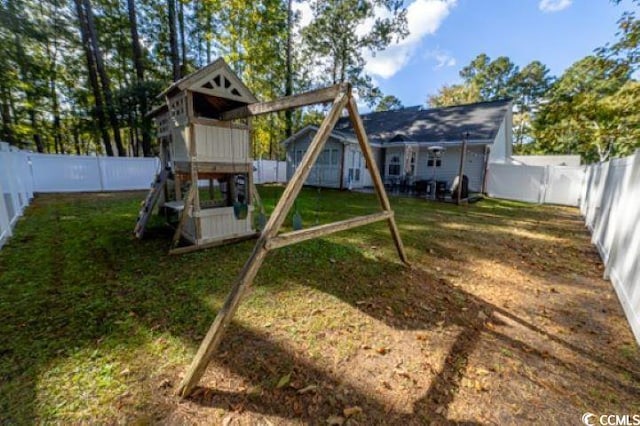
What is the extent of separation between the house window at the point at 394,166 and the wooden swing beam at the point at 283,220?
40.9ft

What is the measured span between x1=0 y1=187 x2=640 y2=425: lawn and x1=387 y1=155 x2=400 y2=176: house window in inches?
441

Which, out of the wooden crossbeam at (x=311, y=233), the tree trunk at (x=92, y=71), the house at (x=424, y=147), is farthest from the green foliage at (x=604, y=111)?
the tree trunk at (x=92, y=71)

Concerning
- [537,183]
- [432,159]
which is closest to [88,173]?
[432,159]

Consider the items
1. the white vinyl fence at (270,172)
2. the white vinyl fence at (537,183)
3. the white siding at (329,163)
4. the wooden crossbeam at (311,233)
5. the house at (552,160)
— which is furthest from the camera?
the house at (552,160)

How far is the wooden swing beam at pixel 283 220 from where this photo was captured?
176 centimetres

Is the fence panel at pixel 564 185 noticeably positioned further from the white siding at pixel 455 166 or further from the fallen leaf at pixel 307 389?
the fallen leaf at pixel 307 389

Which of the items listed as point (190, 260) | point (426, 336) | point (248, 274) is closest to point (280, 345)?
point (248, 274)

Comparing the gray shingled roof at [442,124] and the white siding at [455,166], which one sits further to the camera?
the white siding at [455,166]

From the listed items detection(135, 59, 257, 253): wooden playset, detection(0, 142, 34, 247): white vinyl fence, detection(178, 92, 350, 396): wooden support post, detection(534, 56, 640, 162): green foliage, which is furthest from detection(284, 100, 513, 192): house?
detection(178, 92, 350, 396): wooden support post

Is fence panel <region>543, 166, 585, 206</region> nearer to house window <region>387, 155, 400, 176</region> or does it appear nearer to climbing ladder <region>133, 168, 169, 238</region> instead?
house window <region>387, 155, 400, 176</region>

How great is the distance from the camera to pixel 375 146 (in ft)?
49.0

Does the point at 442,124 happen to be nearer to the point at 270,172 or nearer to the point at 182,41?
the point at 270,172

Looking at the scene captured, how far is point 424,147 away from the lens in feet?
46.9

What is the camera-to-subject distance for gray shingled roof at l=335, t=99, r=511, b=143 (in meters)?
13.2
